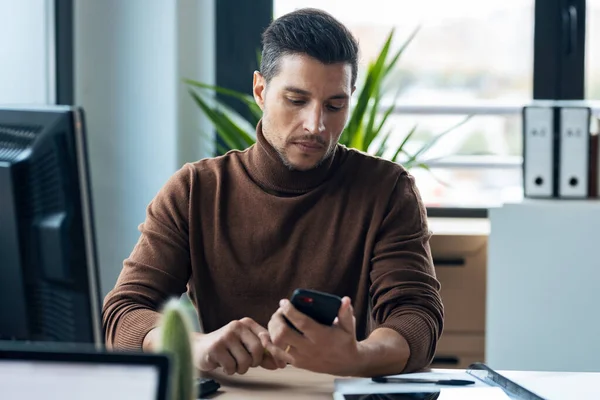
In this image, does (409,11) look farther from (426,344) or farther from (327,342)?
(327,342)

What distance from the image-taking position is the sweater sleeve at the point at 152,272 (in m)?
1.57

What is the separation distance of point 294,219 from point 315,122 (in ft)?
0.67

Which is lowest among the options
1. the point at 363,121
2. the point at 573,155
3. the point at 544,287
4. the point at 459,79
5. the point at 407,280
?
the point at 544,287

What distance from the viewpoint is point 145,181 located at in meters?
3.24

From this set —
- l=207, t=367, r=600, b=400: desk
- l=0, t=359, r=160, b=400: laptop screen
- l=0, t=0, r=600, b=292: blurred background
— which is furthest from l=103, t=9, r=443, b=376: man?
l=0, t=0, r=600, b=292: blurred background

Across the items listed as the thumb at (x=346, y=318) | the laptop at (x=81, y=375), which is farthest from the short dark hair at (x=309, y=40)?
the laptop at (x=81, y=375)

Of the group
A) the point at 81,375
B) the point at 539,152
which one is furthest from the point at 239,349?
the point at 539,152

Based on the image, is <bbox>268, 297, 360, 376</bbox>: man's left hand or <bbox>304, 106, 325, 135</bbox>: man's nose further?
<bbox>304, 106, 325, 135</bbox>: man's nose

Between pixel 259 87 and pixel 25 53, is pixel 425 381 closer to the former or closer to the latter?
pixel 259 87

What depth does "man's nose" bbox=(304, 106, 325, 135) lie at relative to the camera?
5.67 feet

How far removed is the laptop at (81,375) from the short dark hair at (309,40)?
1.08 meters

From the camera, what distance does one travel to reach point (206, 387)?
1.35 metres

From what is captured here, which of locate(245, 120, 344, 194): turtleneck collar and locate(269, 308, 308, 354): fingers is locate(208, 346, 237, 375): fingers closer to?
locate(269, 308, 308, 354): fingers

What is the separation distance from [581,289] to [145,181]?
1.54m
